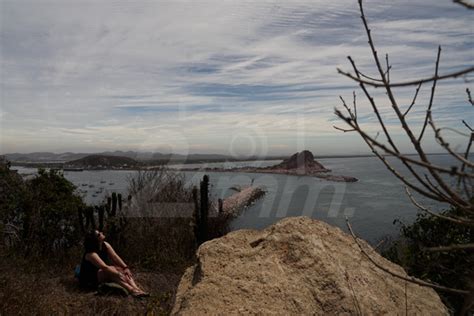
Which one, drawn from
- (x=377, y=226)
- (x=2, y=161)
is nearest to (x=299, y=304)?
(x=2, y=161)

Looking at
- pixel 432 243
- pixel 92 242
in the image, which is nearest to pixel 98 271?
pixel 92 242

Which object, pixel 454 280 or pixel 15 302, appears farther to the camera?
pixel 454 280

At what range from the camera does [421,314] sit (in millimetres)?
4242

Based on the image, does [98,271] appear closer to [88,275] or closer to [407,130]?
[88,275]

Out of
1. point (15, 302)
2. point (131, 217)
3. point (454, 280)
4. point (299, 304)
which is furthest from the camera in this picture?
point (131, 217)

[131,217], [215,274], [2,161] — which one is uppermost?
[2,161]

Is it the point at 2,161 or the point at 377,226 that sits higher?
the point at 2,161

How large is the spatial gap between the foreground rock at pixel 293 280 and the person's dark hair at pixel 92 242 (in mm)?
4222

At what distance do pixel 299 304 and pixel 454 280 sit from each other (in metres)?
4.10

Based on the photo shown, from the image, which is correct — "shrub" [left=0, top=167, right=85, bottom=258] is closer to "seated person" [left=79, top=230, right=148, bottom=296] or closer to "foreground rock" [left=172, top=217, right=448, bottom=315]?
"seated person" [left=79, top=230, right=148, bottom=296]

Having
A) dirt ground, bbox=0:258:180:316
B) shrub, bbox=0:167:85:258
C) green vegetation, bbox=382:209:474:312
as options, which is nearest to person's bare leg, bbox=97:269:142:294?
dirt ground, bbox=0:258:180:316

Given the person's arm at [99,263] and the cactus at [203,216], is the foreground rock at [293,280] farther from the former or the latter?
the cactus at [203,216]

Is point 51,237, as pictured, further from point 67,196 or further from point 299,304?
point 299,304

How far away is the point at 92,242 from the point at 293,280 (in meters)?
5.61
